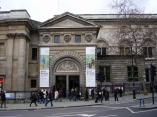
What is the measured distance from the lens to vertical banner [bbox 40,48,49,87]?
157ft

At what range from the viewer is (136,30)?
164 ft

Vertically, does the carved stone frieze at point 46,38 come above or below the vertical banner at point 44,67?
above

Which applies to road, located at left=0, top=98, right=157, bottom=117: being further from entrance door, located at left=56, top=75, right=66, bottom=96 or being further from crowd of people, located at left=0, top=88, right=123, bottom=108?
entrance door, located at left=56, top=75, right=66, bottom=96

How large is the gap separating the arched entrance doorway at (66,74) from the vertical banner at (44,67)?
144 centimetres

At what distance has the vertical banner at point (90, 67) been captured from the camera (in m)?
47.6

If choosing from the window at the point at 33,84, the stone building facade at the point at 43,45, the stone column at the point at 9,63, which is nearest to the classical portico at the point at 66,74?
the stone building facade at the point at 43,45

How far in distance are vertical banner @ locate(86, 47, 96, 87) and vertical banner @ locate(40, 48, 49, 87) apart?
243 inches

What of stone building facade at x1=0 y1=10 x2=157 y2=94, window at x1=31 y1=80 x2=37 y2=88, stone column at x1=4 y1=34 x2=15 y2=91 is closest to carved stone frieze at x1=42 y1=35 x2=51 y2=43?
stone building facade at x1=0 y1=10 x2=157 y2=94

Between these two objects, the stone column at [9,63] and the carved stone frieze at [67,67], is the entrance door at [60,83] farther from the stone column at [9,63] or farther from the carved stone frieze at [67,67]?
the stone column at [9,63]

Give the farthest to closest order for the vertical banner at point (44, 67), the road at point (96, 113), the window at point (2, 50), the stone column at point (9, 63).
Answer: the window at point (2, 50), the vertical banner at point (44, 67), the stone column at point (9, 63), the road at point (96, 113)

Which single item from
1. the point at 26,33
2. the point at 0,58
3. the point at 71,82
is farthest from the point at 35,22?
the point at 71,82

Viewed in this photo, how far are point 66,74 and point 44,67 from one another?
3536 millimetres

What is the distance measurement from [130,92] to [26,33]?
1943cm

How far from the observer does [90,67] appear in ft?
158
